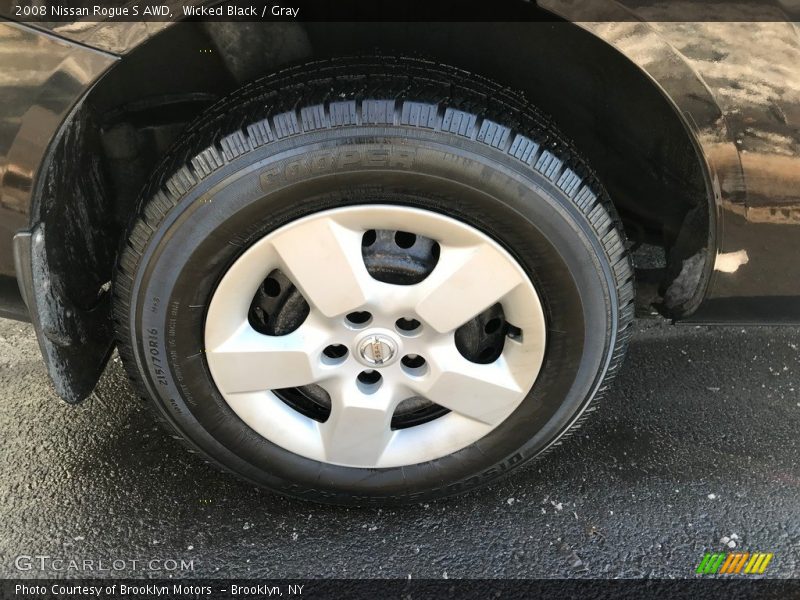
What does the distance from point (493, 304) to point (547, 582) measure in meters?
0.75

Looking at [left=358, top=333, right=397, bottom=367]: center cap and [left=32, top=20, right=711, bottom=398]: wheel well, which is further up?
[left=32, top=20, right=711, bottom=398]: wheel well

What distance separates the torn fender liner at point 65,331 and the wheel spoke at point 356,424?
639 millimetres

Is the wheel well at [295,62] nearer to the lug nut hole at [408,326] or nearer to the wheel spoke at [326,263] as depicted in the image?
the wheel spoke at [326,263]

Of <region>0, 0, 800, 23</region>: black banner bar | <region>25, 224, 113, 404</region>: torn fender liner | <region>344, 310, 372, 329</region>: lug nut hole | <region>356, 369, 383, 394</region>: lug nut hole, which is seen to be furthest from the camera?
<region>356, 369, 383, 394</region>: lug nut hole

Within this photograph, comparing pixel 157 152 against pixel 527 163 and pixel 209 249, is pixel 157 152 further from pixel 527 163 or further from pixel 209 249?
pixel 527 163

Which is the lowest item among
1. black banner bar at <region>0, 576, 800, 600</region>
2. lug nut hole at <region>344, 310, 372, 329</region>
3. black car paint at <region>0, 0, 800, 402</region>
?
black banner bar at <region>0, 576, 800, 600</region>

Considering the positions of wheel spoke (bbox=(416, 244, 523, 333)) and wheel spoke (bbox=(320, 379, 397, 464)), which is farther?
wheel spoke (bbox=(320, 379, 397, 464))

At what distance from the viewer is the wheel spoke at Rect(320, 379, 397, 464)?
1729 mm

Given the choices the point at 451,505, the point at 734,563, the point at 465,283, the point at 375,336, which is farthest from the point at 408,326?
the point at 734,563

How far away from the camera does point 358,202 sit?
1.49 meters

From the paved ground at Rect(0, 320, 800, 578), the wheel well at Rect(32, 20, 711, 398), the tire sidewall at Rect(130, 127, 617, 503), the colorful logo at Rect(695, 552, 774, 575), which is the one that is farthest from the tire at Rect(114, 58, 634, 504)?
the colorful logo at Rect(695, 552, 774, 575)

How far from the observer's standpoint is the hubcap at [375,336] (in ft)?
5.03

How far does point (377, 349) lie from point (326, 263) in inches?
10.6

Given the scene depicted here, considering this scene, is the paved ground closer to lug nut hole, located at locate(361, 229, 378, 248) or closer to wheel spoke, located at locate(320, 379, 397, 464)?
wheel spoke, located at locate(320, 379, 397, 464)
